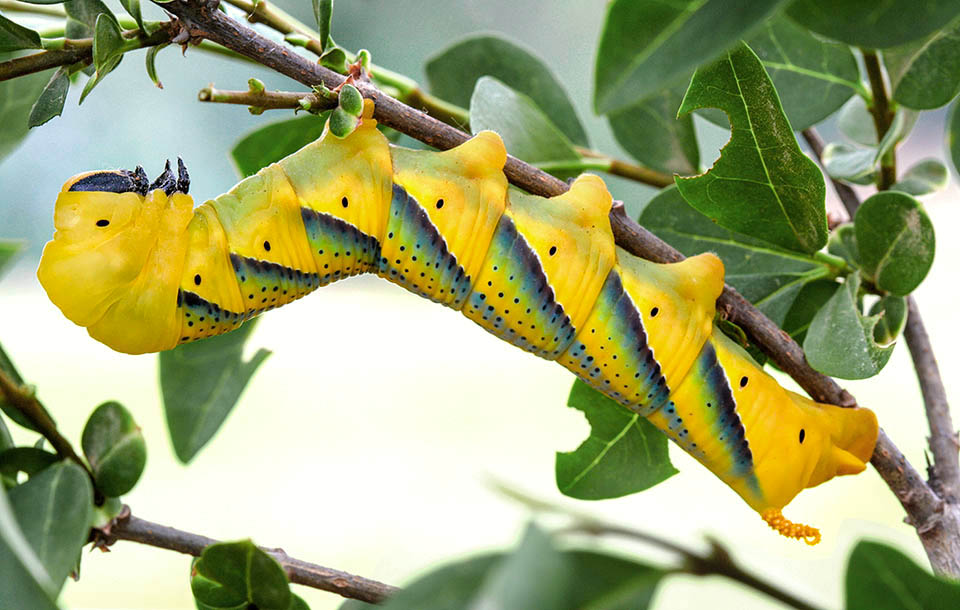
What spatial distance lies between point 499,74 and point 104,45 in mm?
513

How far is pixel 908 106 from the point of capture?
0.71m

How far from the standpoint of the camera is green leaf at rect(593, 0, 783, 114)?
316mm

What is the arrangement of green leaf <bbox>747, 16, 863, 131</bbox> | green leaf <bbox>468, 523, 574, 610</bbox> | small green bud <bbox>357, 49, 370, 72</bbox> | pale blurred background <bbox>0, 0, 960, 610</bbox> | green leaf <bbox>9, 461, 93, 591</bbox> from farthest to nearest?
pale blurred background <bbox>0, 0, 960, 610</bbox> < green leaf <bbox>747, 16, 863, 131</bbox> < small green bud <bbox>357, 49, 370, 72</bbox> < green leaf <bbox>9, 461, 93, 591</bbox> < green leaf <bbox>468, 523, 574, 610</bbox>

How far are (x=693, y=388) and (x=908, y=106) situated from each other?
0.96 feet

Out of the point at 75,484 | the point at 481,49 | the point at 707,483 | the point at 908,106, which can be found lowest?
the point at 75,484

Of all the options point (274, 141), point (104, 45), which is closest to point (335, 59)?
point (104, 45)

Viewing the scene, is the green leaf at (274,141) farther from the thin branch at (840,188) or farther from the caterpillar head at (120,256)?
the thin branch at (840,188)

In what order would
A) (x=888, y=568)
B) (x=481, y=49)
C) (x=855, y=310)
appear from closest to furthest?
(x=888, y=568)
(x=855, y=310)
(x=481, y=49)

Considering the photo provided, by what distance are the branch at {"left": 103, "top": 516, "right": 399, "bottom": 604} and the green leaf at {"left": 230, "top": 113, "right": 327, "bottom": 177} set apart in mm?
397

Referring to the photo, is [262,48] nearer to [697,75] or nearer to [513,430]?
[697,75]

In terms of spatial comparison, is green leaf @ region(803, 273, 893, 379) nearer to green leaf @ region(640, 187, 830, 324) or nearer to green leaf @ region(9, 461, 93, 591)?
green leaf @ region(640, 187, 830, 324)

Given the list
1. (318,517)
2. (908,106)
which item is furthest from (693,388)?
(318,517)

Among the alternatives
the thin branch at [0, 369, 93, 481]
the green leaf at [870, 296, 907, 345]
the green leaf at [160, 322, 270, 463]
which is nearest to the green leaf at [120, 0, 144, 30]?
the thin branch at [0, 369, 93, 481]

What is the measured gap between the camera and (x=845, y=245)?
0.77 meters
